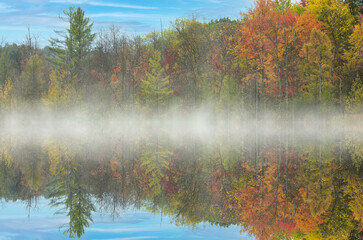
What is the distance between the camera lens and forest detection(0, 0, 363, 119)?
122 feet

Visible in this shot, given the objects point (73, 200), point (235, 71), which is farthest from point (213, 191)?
point (235, 71)

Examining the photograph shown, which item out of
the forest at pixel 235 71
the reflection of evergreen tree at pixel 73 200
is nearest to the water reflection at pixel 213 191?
the reflection of evergreen tree at pixel 73 200

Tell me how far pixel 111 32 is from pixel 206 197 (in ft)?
162

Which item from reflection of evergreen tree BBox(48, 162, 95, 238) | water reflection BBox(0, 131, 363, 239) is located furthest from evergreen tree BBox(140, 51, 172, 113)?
reflection of evergreen tree BBox(48, 162, 95, 238)

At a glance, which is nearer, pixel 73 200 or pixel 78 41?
pixel 73 200

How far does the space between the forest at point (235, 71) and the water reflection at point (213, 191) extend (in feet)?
86.6

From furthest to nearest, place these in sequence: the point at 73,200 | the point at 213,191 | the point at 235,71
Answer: the point at 235,71 → the point at 213,191 → the point at 73,200

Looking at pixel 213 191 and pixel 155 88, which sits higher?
pixel 155 88

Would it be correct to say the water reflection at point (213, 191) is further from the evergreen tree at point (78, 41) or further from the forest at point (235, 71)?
the evergreen tree at point (78, 41)

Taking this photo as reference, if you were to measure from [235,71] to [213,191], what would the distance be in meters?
38.9

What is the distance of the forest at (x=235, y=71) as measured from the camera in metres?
Result: 37.3

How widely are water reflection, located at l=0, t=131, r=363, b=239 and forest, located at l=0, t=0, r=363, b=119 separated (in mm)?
26389

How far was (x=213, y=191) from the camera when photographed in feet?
25.0

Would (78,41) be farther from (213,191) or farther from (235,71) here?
(213,191)
